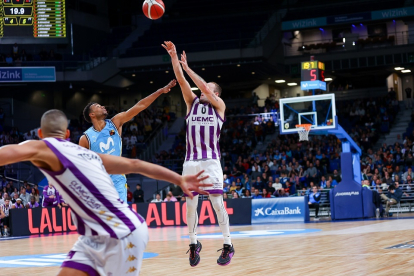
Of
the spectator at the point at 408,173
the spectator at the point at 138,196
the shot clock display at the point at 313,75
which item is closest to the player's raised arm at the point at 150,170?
the shot clock display at the point at 313,75

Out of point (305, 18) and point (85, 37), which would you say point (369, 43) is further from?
point (85, 37)

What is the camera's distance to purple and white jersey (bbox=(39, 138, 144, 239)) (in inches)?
144

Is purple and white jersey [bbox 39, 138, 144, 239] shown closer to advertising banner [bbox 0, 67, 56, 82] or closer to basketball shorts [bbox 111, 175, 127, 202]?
basketball shorts [bbox 111, 175, 127, 202]

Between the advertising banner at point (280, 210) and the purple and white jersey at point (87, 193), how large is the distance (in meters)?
16.3

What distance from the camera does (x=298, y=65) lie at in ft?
119

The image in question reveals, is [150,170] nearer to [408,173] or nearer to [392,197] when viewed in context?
[392,197]

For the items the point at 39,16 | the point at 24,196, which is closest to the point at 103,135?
the point at 24,196

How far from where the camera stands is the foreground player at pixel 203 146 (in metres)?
7.46

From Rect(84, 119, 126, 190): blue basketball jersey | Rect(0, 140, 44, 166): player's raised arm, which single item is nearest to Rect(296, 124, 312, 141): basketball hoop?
Rect(84, 119, 126, 190): blue basketball jersey

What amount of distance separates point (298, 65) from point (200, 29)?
6.51 meters

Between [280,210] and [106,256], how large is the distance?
661 inches

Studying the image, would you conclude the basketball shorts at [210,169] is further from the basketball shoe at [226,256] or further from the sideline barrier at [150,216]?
the sideline barrier at [150,216]

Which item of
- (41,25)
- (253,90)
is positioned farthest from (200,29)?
(41,25)

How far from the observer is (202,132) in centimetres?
759
